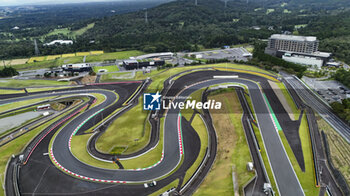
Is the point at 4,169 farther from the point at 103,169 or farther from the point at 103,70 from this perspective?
the point at 103,70

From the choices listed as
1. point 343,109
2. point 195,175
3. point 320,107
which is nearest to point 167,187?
point 195,175

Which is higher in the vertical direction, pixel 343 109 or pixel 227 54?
pixel 227 54

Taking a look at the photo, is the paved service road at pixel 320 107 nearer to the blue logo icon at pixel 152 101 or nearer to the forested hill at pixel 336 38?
the blue logo icon at pixel 152 101

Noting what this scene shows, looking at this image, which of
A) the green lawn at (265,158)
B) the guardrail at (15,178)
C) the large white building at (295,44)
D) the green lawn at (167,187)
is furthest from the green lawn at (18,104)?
the large white building at (295,44)

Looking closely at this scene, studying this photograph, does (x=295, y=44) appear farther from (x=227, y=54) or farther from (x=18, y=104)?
(x=18, y=104)

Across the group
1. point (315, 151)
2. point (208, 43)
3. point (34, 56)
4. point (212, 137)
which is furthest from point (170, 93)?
point (34, 56)

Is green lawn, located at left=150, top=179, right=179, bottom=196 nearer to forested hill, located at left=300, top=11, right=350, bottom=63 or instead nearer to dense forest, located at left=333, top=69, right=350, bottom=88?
dense forest, located at left=333, top=69, right=350, bottom=88
